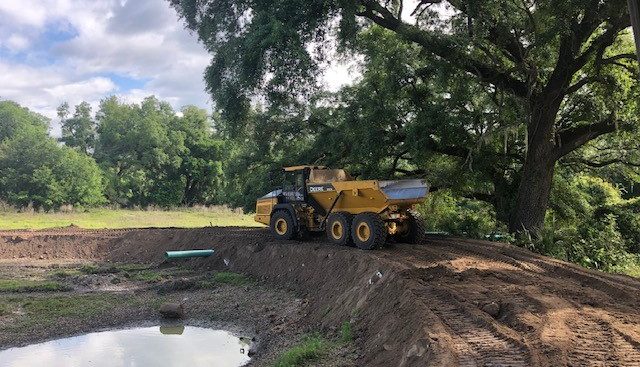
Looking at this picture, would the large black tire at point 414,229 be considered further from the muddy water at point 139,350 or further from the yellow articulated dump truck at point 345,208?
the muddy water at point 139,350

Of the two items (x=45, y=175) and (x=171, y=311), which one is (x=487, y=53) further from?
(x=45, y=175)

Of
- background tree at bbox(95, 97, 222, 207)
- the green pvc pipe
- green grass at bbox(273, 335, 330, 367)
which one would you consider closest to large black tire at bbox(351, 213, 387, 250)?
green grass at bbox(273, 335, 330, 367)

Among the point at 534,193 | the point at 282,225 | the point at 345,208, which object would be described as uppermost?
the point at 534,193

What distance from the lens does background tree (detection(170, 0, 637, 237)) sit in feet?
47.3

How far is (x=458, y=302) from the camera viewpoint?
8586mm

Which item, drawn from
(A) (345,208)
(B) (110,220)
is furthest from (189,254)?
(B) (110,220)

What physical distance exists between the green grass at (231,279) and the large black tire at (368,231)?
12.8ft

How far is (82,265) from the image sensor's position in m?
20.2

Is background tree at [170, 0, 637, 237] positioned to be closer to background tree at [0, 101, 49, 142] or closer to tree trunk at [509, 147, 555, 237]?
tree trunk at [509, 147, 555, 237]

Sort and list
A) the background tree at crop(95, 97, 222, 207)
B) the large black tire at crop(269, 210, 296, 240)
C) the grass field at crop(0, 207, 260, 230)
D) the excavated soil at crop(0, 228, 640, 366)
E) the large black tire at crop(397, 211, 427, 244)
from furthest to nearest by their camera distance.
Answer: the background tree at crop(95, 97, 222, 207)
the grass field at crop(0, 207, 260, 230)
the large black tire at crop(269, 210, 296, 240)
the large black tire at crop(397, 211, 427, 244)
the excavated soil at crop(0, 228, 640, 366)

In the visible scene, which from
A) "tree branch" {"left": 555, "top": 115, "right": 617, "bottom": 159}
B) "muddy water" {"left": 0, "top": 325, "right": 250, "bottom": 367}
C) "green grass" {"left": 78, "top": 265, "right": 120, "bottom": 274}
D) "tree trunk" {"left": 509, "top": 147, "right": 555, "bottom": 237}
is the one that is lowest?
"muddy water" {"left": 0, "top": 325, "right": 250, "bottom": 367}

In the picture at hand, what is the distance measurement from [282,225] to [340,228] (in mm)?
2741

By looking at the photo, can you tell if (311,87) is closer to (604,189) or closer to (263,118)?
(263,118)

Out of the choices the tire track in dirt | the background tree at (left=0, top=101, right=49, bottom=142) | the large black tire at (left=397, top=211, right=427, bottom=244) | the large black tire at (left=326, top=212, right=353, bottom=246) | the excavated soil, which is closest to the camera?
the tire track in dirt
